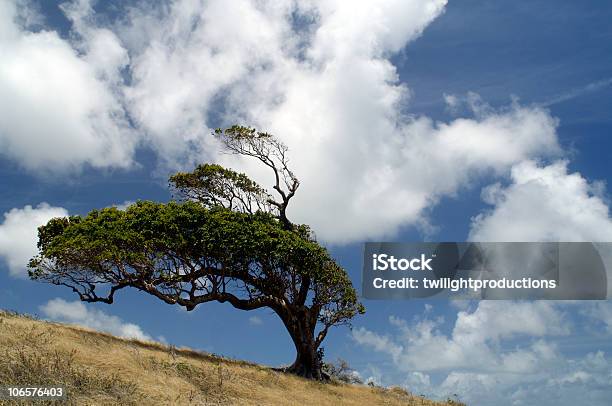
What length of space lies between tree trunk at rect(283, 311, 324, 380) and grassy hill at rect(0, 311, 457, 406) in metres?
2.46

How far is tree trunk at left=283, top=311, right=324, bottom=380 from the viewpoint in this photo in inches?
1496

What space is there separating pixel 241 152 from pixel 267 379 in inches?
559

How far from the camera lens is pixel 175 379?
25969mm

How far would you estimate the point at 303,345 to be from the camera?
3797 centimetres

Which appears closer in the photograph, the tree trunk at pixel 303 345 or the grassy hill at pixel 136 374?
the grassy hill at pixel 136 374

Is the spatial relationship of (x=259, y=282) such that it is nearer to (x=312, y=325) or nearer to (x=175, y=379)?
(x=312, y=325)

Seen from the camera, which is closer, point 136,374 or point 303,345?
point 136,374

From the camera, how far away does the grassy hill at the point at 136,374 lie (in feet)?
69.2

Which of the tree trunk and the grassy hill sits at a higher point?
the tree trunk

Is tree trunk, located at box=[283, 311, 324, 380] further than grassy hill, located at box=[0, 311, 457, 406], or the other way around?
tree trunk, located at box=[283, 311, 324, 380]

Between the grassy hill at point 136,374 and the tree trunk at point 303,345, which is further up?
the tree trunk at point 303,345

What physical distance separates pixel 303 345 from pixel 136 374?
14861 millimetres

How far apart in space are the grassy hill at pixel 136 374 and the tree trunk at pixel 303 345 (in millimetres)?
2456

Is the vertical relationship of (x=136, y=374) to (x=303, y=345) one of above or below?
below
